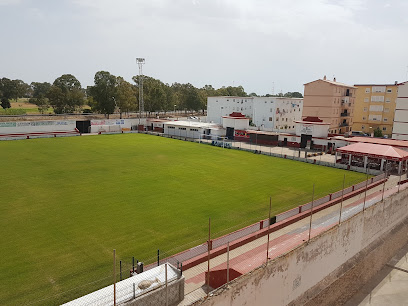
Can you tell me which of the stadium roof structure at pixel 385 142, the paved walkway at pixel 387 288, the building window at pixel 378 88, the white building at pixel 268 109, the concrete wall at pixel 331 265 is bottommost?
the paved walkway at pixel 387 288

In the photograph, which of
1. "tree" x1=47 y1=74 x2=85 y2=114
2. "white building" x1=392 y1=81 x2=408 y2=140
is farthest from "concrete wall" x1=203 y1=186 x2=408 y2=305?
"tree" x1=47 y1=74 x2=85 y2=114

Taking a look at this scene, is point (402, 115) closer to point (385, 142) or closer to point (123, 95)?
point (385, 142)

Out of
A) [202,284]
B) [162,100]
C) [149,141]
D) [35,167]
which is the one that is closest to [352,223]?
[202,284]

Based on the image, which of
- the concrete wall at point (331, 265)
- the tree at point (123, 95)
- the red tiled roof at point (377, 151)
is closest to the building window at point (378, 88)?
the red tiled roof at point (377, 151)

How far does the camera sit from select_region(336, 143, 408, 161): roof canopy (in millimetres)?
35791

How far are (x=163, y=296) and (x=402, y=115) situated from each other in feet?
188

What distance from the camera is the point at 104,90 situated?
272 feet

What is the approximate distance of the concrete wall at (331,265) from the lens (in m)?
12.6

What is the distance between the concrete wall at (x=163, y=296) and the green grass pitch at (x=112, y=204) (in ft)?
12.1

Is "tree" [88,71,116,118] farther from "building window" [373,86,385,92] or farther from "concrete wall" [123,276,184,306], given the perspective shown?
"concrete wall" [123,276,184,306]

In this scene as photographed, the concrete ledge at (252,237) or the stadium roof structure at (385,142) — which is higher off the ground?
the stadium roof structure at (385,142)

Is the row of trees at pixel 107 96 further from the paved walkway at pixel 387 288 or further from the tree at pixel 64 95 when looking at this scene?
the paved walkway at pixel 387 288

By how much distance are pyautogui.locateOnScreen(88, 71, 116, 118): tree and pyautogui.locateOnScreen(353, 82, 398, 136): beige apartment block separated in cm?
5863

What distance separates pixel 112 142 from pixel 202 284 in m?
46.4
